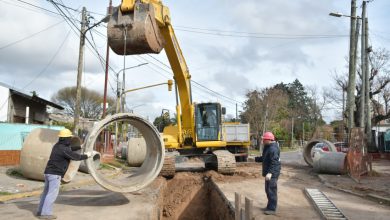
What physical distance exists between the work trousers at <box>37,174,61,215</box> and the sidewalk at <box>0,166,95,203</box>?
304cm

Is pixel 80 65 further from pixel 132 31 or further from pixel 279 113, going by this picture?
pixel 279 113

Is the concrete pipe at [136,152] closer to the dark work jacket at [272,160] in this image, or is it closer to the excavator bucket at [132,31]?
the excavator bucket at [132,31]

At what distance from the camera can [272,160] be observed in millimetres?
8719

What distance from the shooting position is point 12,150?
18391mm

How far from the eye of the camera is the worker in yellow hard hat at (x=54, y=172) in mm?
8156

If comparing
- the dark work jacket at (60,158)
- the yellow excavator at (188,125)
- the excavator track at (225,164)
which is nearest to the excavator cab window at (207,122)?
the yellow excavator at (188,125)

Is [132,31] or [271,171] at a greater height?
[132,31]

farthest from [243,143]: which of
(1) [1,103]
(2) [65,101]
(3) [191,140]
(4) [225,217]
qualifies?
(2) [65,101]

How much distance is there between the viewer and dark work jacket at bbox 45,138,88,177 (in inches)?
330

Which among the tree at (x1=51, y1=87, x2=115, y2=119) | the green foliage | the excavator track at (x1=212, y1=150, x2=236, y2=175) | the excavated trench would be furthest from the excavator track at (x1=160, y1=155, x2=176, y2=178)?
the tree at (x1=51, y1=87, x2=115, y2=119)

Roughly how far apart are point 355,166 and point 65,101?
177ft

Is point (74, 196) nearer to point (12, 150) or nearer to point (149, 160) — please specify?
point (149, 160)

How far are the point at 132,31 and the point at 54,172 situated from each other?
3.84m

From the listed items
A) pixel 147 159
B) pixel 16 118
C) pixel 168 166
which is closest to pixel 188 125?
pixel 168 166
